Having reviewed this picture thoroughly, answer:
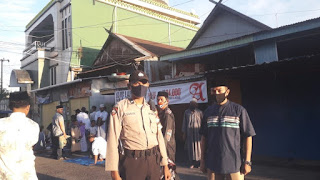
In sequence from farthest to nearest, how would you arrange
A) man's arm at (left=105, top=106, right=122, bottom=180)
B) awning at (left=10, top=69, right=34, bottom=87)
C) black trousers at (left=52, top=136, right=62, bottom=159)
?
1. awning at (left=10, top=69, right=34, bottom=87)
2. black trousers at (left=52, top=136, right=62, bottom=159)
3. man's arm at (left=105, top=106, right=122, bottom=180)

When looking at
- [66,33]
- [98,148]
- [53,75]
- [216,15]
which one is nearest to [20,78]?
[53,75]

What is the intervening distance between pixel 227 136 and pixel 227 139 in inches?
1.5

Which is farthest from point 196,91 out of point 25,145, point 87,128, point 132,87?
point 25,145

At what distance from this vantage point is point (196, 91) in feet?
31.3

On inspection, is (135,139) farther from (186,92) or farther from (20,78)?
(20,78)

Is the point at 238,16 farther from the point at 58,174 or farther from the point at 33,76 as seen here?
the point at 33,76

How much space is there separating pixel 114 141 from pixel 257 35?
27.4 ft

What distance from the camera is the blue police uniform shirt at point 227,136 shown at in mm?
3416

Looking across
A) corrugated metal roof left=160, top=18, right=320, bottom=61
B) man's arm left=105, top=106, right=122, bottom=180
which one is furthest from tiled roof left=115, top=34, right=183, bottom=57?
man's arm left=105, top=106, right=122, bottom=180

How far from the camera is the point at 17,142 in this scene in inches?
117

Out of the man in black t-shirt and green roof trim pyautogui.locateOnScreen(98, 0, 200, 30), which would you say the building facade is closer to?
green roof trim pyautogui.locateOnScreen(98, 0, 200, 30)

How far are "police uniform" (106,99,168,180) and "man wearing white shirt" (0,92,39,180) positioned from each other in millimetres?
998

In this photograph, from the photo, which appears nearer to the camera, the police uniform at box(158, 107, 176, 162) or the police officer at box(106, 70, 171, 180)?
the police officer at box(106, 70, 171, 180)

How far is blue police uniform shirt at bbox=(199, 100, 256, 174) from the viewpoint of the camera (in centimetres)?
342
